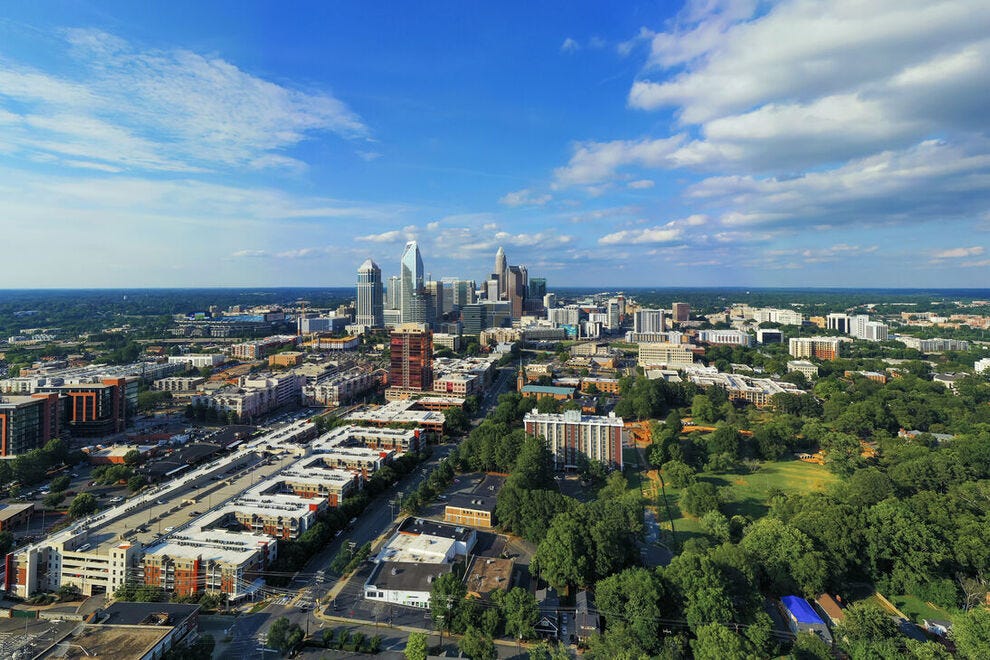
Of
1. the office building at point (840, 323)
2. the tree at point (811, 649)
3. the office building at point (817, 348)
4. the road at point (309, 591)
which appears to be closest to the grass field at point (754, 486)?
the tree at point (811, 649)

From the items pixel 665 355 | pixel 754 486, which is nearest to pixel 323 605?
pixel 754 486

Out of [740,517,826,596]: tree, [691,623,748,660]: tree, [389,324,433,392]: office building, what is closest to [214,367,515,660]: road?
[691,623,748,660]: tree

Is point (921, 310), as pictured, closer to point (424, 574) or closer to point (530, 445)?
point (530, 445)

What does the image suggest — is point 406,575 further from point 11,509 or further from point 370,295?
point 370,295

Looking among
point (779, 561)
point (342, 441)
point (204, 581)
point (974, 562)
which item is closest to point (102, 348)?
point (342, 441)

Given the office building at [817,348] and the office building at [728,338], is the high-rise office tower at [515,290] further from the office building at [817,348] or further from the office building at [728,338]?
the office building at [817,348]

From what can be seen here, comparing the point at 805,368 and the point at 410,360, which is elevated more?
the point at 410,360
